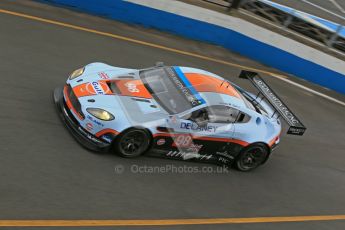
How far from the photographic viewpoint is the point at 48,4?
12945 mm

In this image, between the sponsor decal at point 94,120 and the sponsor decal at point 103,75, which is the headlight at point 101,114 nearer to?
the sponsor decal at point 94,120

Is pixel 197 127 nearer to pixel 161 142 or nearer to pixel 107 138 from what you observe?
pixel 161 142

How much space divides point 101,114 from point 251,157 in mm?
3396

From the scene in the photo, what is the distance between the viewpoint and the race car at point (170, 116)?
7699 mm

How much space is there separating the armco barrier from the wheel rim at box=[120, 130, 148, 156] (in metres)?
6.81

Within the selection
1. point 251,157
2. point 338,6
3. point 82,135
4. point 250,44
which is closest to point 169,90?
point 82,135

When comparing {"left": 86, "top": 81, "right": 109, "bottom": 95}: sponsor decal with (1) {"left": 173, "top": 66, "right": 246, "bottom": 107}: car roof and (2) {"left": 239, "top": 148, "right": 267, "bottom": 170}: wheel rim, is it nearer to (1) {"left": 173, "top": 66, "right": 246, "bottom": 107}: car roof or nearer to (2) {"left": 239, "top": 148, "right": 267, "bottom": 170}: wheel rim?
(1) {"left": 173, "top": 66, "right": 246, "bottom": 107}: car roof

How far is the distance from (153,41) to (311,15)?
8.63 metres

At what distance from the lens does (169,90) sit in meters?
8.49

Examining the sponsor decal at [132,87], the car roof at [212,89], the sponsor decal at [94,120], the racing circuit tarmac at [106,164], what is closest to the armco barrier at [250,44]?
the racing circuit tarmac at [106,164]

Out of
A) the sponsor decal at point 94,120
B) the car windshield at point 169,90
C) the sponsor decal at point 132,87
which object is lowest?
the sponsor decal at point 94,120

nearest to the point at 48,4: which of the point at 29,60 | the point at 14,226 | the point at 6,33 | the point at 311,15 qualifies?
the point at 6,33

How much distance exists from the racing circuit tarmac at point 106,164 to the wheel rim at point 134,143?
0.19 meters

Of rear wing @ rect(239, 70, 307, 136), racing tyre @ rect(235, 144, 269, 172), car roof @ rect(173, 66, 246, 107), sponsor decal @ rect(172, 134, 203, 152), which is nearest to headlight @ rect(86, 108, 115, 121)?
sponsor decal @ rect(172, 134, 203, 152)
